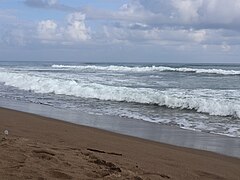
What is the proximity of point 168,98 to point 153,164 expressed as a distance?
10939mm

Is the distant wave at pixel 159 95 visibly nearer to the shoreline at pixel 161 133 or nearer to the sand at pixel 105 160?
the shoreline at pixel 161 133

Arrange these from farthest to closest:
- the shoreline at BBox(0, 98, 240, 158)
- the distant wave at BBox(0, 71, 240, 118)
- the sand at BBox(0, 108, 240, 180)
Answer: the distant wave at BBox(0, 71, 240, 118) < the shoreline at BBox(0, 98, 240, 158) < the sand at BBox(0, 108, 240, 180)

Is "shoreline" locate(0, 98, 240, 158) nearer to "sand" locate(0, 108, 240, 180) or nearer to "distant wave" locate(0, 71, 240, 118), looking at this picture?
"sand" locate(0, 108, 240, 180)

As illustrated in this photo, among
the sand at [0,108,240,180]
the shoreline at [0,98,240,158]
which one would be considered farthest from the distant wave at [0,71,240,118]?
the sand at [0,108,240,180]

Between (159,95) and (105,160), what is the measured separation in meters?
12.0

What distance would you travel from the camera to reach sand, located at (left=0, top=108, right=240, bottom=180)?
4.48 metres

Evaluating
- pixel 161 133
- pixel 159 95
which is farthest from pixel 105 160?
pixel 159 95

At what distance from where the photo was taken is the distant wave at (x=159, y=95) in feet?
46.6

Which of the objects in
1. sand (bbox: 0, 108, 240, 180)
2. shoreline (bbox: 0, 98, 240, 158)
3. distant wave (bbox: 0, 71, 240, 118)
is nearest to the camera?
sand (bbox: 0, 108, 240, 180)

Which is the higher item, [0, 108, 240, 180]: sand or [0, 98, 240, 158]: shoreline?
[0, 108, 240, 180]: sand

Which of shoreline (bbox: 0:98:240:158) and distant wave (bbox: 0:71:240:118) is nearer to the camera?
shoreline (bbox: 0:98:240:158)

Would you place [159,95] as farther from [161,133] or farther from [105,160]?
[105,160]

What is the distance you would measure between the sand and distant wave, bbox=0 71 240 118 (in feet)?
22.2

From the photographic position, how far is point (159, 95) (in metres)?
17.1
